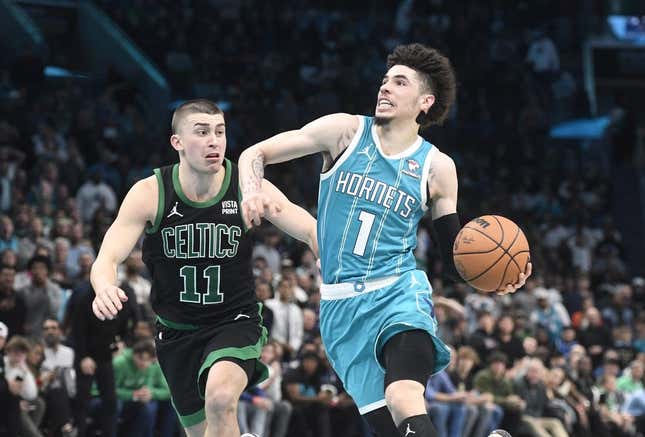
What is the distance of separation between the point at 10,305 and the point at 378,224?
292 inches

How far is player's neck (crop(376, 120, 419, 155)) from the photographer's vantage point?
7.00m

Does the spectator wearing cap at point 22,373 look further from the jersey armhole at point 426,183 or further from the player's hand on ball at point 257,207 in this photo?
the player's hand on ball at point 257,207

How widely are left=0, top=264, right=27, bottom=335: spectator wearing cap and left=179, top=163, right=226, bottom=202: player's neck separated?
19.3 feet

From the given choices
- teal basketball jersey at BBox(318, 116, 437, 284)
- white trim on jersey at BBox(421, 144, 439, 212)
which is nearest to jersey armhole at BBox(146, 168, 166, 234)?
teal basketball jersey at BBox(318, 116, 437, 284)

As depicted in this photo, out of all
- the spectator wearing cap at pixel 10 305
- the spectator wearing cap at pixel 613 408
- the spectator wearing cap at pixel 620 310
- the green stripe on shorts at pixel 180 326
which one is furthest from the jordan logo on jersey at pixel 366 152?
the spectator wearing cap at pixel 620 310

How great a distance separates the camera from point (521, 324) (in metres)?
17.6

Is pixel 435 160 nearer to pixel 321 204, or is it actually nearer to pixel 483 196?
pixel 321 204

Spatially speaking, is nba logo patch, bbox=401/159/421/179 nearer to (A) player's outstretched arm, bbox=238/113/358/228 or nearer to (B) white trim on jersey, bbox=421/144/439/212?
(B) white trim on jersey, bbox=421/144/439/212

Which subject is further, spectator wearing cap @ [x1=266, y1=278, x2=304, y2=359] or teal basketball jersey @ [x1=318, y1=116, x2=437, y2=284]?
→ spectator wearing cap @ [x1=266, y1=278, x2=304, y2=359]

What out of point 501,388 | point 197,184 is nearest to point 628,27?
point 501,388

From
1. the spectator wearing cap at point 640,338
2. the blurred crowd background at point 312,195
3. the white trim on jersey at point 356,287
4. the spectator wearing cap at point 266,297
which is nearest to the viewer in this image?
the white trim on jersey at point 356,287

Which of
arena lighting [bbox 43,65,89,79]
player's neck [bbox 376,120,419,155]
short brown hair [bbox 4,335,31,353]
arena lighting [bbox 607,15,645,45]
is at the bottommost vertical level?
short brown hair [bbox 4,335,31,353]

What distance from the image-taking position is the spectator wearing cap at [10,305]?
13.1m

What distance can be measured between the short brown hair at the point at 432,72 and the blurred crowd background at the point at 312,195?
6.25 metres
